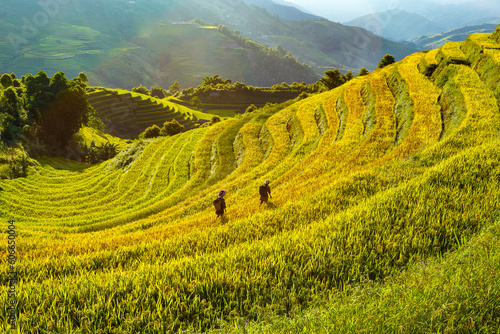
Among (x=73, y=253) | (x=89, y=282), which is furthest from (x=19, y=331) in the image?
(x=73, y=253)

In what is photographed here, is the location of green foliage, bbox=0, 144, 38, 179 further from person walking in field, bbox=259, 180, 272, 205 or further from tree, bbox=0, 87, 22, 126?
person walking in field, bbox=259, 180, 272, 205

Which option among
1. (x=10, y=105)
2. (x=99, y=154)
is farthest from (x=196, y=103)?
(x=10, y=105)

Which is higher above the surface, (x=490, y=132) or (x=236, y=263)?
(x=490, y=132)

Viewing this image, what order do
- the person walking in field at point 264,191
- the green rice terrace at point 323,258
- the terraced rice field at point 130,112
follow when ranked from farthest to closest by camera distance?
1. the terraced rice field at point 130,112
2. the person walking in field at point 264,191
3. the green rice terrace at point 323,258

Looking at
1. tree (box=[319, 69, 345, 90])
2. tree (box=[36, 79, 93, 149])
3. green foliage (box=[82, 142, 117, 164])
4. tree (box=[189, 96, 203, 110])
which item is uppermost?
tree (box=[189, 96, 203, 110])

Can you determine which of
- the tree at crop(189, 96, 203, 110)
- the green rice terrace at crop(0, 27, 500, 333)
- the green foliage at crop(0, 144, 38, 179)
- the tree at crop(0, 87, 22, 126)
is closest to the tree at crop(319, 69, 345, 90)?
the green rice terrace at crop(0, 27, 500, 333)

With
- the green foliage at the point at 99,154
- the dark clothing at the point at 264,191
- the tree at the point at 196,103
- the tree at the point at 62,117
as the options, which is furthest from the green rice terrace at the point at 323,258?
the tree at the point at 196,103

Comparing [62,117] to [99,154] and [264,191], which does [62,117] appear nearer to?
[99,154]

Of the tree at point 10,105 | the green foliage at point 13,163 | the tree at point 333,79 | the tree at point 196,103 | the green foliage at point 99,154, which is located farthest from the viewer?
the tree at point 196,103

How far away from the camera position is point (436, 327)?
3.47m

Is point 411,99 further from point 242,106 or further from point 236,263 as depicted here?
point 242,106

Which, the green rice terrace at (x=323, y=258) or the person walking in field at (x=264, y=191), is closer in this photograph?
the green rice terrace at (x=323, y=258)

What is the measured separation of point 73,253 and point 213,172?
18.3 m

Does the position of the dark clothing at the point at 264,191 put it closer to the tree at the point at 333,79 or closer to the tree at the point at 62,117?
the tree at the point at 62,117
